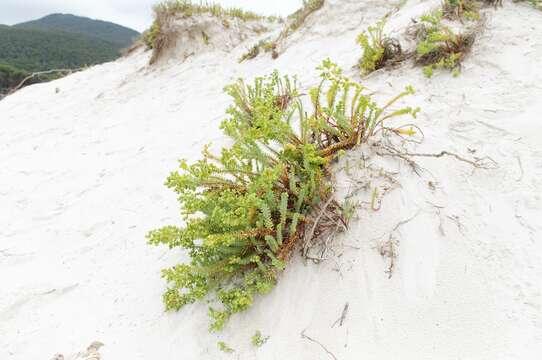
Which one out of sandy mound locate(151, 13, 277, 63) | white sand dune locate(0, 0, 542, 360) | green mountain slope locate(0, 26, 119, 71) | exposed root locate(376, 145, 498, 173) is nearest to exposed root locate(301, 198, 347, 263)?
white sand dune locate(0, 0, 542, 360)

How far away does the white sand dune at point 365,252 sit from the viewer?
1.59 meters

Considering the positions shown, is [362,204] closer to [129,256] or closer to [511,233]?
[511,233]

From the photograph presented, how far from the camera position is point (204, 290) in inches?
75.4

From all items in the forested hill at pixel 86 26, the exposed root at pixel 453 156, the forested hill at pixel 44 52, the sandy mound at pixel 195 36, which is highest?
the forested hill at pixel 86 26

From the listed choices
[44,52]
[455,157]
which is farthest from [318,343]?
[44,52]

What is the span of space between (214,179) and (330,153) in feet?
2.44

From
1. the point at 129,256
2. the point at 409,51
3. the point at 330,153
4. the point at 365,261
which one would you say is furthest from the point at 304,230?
the point at 409,51

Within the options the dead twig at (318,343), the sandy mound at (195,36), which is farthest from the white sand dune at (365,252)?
the sandy mound at (195,36)

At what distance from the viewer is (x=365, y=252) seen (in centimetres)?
185

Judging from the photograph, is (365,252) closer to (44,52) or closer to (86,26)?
(44,52)

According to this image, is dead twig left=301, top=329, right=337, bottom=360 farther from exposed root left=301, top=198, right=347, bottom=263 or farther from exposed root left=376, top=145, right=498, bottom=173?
exposed root left=376, top=145, right=498, bottom=173

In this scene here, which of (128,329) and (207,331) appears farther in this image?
(128,329)

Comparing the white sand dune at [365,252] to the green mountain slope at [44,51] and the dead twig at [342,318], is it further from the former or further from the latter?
the green mountain slope at [44,51]

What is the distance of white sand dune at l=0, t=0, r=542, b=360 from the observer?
1594mm
